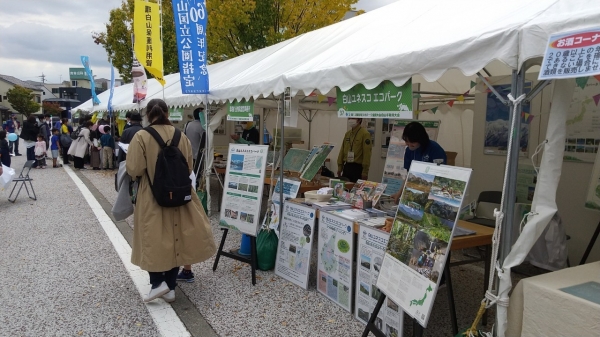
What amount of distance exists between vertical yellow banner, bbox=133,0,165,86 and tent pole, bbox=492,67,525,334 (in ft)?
21.0

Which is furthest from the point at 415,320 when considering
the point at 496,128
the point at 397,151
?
the point at 397,151

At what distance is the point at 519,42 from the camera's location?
2.17 metres

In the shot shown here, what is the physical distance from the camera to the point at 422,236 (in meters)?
2.52

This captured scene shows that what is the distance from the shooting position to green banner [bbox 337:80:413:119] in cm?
294

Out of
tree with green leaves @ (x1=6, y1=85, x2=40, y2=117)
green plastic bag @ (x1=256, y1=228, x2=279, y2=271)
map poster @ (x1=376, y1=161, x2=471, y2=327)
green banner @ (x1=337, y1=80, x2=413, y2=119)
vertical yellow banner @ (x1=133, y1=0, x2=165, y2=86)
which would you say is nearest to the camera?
map poster @ (x1=376, y1=161, x2=471, y2=327)

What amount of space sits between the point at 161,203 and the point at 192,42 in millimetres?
3369

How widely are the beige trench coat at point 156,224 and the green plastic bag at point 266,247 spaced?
95cm

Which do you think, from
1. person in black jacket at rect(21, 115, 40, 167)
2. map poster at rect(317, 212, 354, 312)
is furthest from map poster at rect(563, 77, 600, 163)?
person in black jacket at rect(21, 115, 40, 167)

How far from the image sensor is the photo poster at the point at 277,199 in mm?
4535

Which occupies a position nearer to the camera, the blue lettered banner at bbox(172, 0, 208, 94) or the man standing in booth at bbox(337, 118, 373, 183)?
the blue lettered banner at bbox(172, 0, 208, 94)

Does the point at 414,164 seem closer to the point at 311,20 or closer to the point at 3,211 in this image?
the point at 3,211

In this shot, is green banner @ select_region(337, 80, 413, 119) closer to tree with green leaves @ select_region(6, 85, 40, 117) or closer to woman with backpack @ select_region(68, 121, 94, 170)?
woman with backpack @ select_region(68, 121, 94, 170)

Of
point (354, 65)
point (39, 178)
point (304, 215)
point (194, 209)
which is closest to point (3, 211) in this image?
point (39, 178)

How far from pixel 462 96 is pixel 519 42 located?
454 cm
